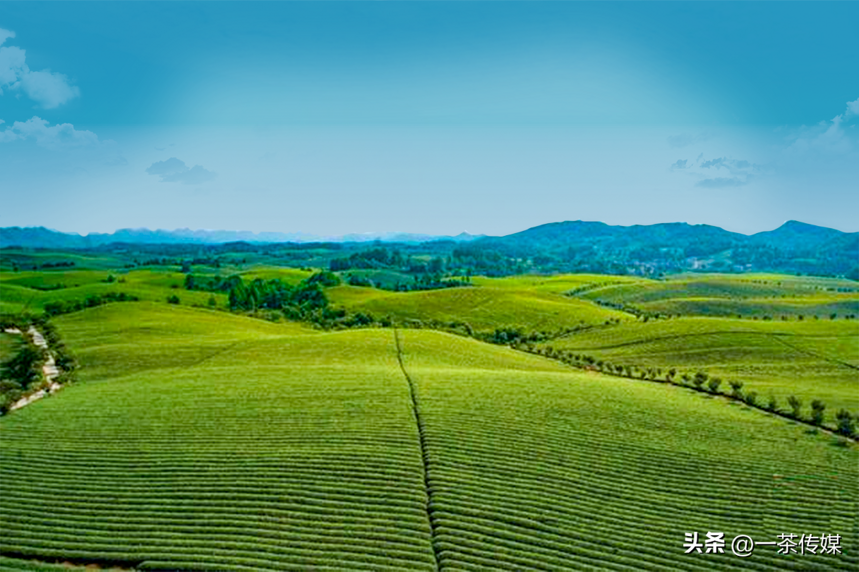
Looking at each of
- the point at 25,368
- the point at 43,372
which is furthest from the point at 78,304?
the point at 25,368

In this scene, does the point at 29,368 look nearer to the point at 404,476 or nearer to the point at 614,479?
the point at 404,476

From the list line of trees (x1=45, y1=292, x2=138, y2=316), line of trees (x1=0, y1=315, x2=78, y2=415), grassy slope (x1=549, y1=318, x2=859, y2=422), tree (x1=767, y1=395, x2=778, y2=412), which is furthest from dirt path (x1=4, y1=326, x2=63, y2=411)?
grassy slope (x1=549, y1=318, x2=859, y2=422)

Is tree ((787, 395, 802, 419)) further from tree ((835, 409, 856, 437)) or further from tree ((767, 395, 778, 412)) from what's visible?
tree ((835, 409, 856, 437))

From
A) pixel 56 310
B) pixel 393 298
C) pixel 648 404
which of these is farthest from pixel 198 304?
pixel 648 404

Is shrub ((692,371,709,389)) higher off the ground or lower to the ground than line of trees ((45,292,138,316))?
lower

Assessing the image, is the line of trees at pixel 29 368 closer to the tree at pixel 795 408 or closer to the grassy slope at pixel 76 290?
the grassy slope at pixel 76 290

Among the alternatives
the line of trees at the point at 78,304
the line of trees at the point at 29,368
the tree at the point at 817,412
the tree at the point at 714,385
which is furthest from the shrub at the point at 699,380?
the line of trees at the point at 78,304
